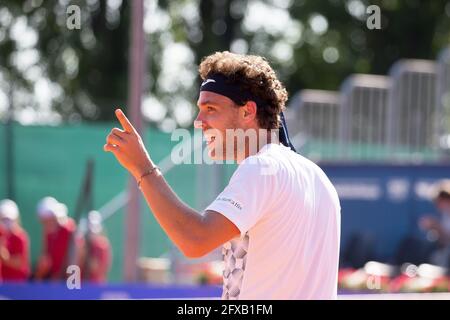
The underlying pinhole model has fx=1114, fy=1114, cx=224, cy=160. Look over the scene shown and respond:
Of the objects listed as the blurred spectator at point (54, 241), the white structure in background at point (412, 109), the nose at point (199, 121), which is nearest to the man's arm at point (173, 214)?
the nose at point (199, 121)

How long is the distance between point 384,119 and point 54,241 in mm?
4841

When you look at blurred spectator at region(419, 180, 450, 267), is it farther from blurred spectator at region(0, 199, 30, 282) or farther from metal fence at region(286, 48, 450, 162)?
blurred spectator at region(0, 199, 30, 282)

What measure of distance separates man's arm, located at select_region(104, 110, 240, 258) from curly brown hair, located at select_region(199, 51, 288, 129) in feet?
1.51

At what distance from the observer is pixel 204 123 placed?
3.78 metres

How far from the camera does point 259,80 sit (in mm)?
3809

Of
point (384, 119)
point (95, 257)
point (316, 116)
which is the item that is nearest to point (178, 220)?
point (95, 257)

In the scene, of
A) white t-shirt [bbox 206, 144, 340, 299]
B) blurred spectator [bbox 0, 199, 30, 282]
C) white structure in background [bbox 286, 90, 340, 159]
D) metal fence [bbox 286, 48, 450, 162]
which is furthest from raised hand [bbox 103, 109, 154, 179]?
white structure in background [bbox 286, 90, 340, 159]

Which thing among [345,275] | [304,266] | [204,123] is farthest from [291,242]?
[345,275]

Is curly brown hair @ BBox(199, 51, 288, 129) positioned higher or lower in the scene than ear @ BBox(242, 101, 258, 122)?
higher

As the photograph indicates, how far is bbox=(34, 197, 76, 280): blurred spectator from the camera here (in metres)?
11.9

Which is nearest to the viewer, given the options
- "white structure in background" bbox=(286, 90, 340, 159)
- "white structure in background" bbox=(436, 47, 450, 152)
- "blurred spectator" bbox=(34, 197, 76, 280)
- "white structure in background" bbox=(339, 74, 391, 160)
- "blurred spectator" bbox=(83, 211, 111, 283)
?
"blurred spectator" bbox=(34, 197, 76, 280)

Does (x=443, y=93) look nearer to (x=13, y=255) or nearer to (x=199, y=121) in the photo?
(x=13, y=255)

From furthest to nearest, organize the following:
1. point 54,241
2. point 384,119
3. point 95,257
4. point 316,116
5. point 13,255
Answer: point 316,116 → point 384,119 → point 95,257 → point 54,241 → point 13,255

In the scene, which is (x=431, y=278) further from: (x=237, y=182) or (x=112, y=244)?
(x=237, y=182)
